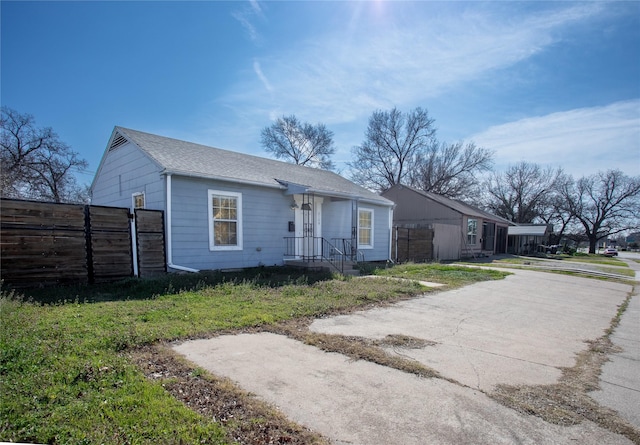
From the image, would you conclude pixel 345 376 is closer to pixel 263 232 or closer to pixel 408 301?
pixel 408 301

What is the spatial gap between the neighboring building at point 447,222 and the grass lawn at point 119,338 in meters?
13.1

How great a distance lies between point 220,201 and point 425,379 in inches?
327

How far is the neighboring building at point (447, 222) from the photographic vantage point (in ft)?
68.2

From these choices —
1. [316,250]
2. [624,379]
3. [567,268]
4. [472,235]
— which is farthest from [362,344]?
[472,235]

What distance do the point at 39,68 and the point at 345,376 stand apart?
1031cm

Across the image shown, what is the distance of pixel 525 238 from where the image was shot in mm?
35875

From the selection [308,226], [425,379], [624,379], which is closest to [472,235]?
[308,226]

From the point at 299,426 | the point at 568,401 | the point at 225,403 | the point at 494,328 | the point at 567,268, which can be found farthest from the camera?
the point at 567,268

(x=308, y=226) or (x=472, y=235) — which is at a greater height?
(x=308, y=226)

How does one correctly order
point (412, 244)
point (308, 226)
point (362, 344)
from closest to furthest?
point (362, 344) < point (308, 226) < point (412, 244)

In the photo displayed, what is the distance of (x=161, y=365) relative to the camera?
11.5ft

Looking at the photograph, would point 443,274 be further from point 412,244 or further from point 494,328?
point 494,328

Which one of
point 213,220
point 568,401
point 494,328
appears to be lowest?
point 494,328

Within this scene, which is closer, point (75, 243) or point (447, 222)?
point (75, 243)
